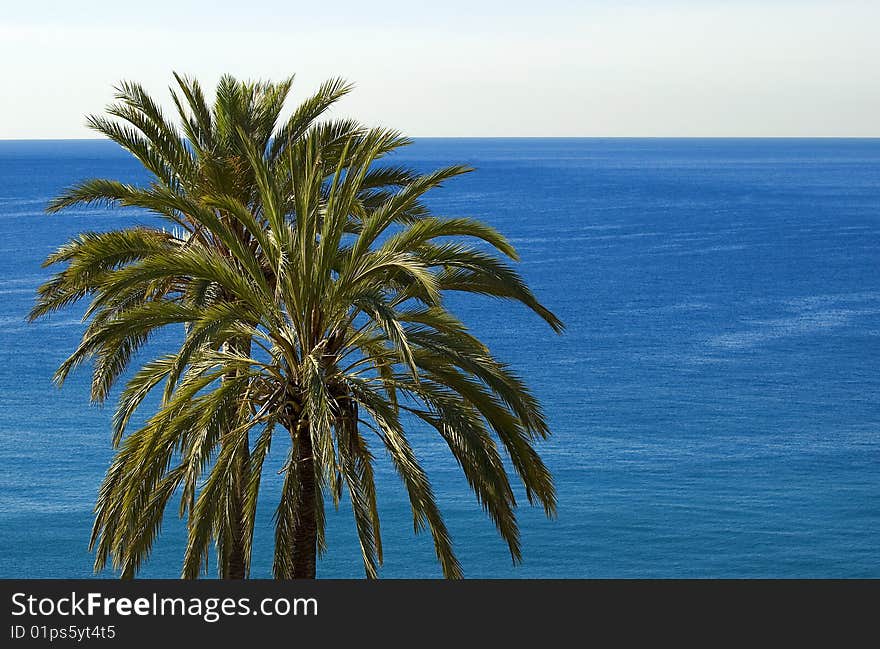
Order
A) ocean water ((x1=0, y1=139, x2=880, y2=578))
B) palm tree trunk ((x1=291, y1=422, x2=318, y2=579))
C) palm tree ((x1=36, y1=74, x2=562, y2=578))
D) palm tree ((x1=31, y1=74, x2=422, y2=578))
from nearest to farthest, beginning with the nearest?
palm tree ((x1=36, y1=74, x2=562, y2=578)), palm tree trunk ((x1=291, y1=422, x2=318, y2=579)), palm tree ((x1=31, y1=74, x2=422, y2=578)), ocean water ((x1=0, y1=139, x2=880, y2=578))

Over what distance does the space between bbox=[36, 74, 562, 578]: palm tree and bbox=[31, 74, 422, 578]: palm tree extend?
0.11 metres

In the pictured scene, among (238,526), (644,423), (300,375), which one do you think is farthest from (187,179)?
(644,423)

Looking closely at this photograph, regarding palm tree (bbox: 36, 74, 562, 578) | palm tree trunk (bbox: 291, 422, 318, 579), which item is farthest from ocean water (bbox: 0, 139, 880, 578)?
palm tree (bbox: 36, 74, 562, 578)

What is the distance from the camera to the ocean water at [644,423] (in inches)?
1618

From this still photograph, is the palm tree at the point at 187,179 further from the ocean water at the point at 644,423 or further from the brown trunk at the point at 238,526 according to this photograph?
the ocean water at the point at 644,423

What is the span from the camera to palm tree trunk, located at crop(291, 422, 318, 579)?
45.7ft

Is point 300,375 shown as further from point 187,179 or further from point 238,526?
point 187,179

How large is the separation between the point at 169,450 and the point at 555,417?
42973 mm

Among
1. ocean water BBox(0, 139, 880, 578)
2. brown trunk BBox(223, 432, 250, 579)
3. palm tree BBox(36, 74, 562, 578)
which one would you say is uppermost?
palm tree BBox(36, 74, 562, 578)

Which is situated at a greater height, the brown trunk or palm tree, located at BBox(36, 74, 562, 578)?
palm tree, located at BBox(36, 74, 562, 578)

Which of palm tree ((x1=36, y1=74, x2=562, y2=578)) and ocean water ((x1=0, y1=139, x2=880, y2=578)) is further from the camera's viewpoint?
ocean water ((x1=0, y1=139, x2=880, y2=578))

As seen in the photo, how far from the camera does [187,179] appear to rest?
52.6 feet

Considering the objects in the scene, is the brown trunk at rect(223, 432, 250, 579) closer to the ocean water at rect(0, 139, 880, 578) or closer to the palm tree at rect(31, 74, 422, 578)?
the palm tree at rect(31, 74, 422, 578)

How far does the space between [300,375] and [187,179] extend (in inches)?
159
